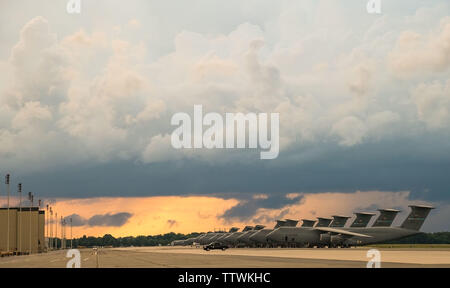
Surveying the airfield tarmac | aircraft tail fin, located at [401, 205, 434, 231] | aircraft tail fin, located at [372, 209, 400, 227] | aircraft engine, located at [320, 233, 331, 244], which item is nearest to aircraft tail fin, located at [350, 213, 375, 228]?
aircraft tail fin, located at [372, 209, 400, 227]

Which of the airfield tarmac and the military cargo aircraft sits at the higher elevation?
the airfield tarmac

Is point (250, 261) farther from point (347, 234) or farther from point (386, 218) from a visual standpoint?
point (386, 218)

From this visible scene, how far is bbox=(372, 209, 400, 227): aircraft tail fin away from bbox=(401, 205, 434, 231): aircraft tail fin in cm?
1165

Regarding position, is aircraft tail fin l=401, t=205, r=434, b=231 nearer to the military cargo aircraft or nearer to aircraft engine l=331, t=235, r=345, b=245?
the military cargo aircraft

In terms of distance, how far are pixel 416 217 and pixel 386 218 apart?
1398 centimetres

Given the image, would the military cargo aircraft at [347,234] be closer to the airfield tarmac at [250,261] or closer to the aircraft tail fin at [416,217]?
the aircraft tail fin at [416,217]

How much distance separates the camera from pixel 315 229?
15388 cm

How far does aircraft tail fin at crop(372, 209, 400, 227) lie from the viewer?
178 metres

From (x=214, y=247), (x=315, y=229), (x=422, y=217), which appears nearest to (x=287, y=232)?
(x=315, y=229)

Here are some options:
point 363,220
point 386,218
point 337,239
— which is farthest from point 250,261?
point 363,220
